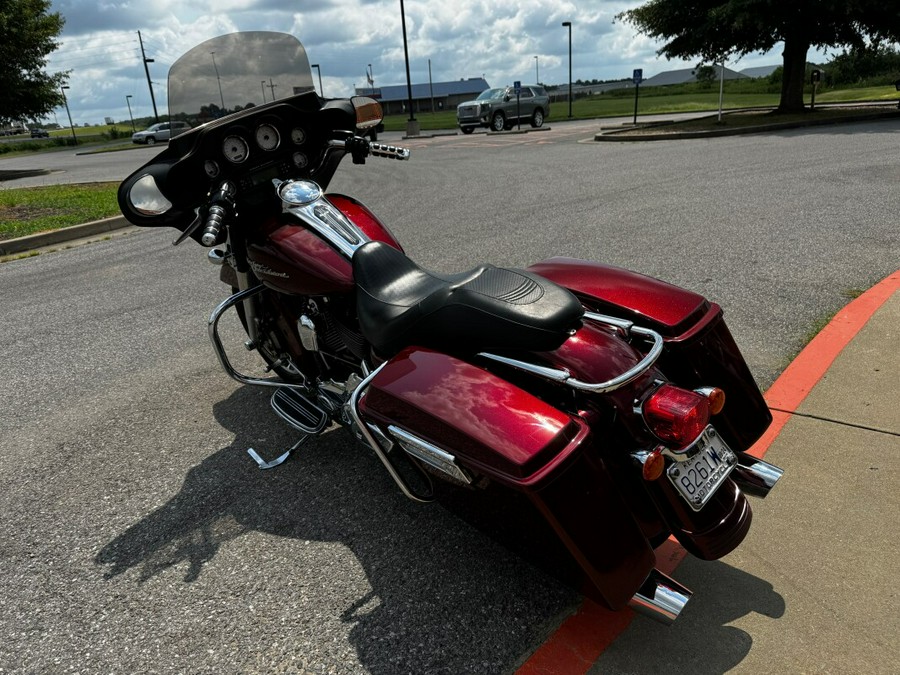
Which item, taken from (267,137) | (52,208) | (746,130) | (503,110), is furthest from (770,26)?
(267,137)

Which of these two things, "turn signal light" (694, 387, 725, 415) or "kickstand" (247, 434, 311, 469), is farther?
"kickstand" (247, 434, 311, 469)

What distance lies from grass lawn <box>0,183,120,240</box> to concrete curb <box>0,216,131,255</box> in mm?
277

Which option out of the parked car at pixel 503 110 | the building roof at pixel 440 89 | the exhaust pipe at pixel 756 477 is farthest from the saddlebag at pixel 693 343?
the building roof at pixel 440 89

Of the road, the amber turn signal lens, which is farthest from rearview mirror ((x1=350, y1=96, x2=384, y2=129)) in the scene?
the amber turn signal lens

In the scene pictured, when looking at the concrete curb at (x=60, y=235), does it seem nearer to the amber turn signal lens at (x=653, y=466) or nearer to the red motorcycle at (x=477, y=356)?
the red motorcycle at (x=477, y=356)

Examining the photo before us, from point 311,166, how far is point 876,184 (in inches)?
311

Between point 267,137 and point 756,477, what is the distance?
8.46 ft

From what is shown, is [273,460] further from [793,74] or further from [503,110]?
[503,110]

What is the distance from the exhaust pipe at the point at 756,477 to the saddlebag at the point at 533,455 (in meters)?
0.61

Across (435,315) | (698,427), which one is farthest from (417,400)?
(698,427)

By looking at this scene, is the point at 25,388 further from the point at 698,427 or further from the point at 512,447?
the point at 698,427

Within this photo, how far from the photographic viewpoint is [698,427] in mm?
1829

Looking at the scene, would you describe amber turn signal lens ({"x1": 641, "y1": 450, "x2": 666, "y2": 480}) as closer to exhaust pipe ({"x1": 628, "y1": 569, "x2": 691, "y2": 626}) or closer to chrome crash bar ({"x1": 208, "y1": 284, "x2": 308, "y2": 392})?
exhaust pipe ({"x1": 628, "y1": 569, "x2": 691, "y2": 626})

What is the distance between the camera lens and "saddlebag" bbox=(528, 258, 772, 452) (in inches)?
89.7
